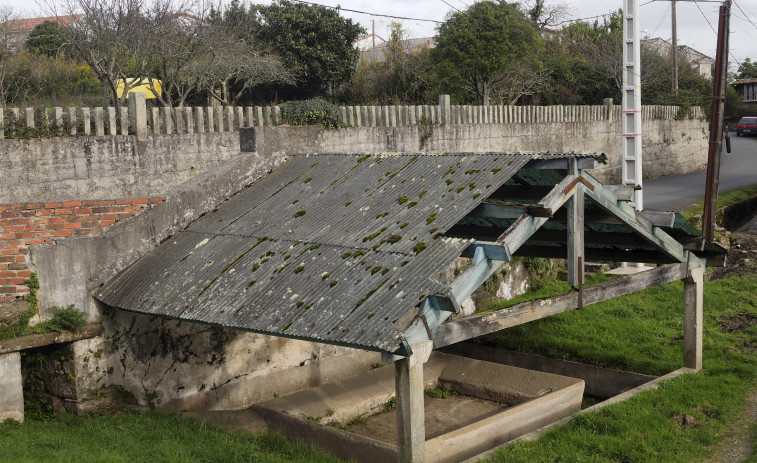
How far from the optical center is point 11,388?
25.9 ft

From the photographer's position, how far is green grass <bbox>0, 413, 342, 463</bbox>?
6.40m

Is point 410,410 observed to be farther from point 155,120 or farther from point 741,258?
point 741,258

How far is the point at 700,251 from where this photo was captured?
963cm

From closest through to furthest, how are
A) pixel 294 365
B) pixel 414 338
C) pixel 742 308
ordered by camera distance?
pixel 414 338 < pixel 294 365 < pixel 742 308

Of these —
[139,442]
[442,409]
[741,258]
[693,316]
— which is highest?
[693,316]

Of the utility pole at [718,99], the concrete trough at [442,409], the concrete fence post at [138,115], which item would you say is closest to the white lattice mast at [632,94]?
the utility pole at [718,99]

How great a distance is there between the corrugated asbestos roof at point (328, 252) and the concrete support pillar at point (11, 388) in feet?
3.78

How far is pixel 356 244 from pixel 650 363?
5.57m

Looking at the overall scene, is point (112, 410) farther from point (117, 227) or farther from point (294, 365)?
point (294, 365)

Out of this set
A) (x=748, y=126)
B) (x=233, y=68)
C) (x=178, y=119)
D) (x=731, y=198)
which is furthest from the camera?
(x=748, y=126)

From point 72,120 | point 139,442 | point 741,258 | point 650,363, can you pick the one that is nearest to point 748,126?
point 741,258

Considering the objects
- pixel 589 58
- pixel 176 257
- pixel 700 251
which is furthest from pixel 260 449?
pixel 589 58

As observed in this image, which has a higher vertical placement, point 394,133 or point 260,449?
point 394,133

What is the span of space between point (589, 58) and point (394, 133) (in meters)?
21.8
